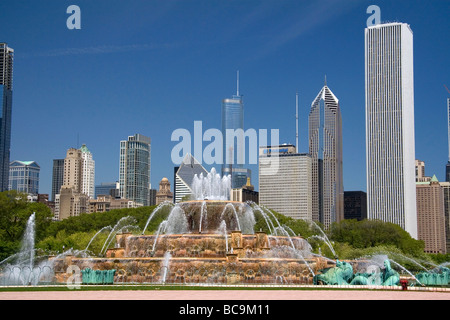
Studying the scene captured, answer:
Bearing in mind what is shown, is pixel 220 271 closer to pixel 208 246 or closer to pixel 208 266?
pixel 208 266

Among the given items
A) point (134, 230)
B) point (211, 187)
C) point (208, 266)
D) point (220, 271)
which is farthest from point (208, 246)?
point (134, 230)

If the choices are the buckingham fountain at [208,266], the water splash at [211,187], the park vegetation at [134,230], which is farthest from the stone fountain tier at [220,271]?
the water splash at [211,187]

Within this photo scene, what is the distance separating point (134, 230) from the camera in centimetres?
8900

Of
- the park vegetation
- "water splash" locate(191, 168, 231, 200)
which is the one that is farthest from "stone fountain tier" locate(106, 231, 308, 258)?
"water splash" locate(191, 168, 231, 200)

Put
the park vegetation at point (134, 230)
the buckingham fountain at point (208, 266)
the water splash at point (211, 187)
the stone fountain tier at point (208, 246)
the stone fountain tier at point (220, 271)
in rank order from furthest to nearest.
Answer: the water splash at point (211, 187) < the park vegetation at point (134, 230) < the stone fountain tier at point (208, 246) < the stone fountain tier at point (220, 271) < the buckingham fountain at point (208, 266)

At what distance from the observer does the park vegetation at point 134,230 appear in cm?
6669

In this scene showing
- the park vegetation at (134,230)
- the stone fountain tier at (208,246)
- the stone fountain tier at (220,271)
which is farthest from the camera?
the park vegetation at (134,230)

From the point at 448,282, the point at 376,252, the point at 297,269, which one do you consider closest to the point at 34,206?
the point at 376,252

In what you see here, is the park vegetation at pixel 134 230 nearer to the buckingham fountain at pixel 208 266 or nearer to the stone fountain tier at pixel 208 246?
the stone fountain tier at pixel 208 246

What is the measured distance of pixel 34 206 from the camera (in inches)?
3039

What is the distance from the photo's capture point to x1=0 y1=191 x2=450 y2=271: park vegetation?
66.7m
